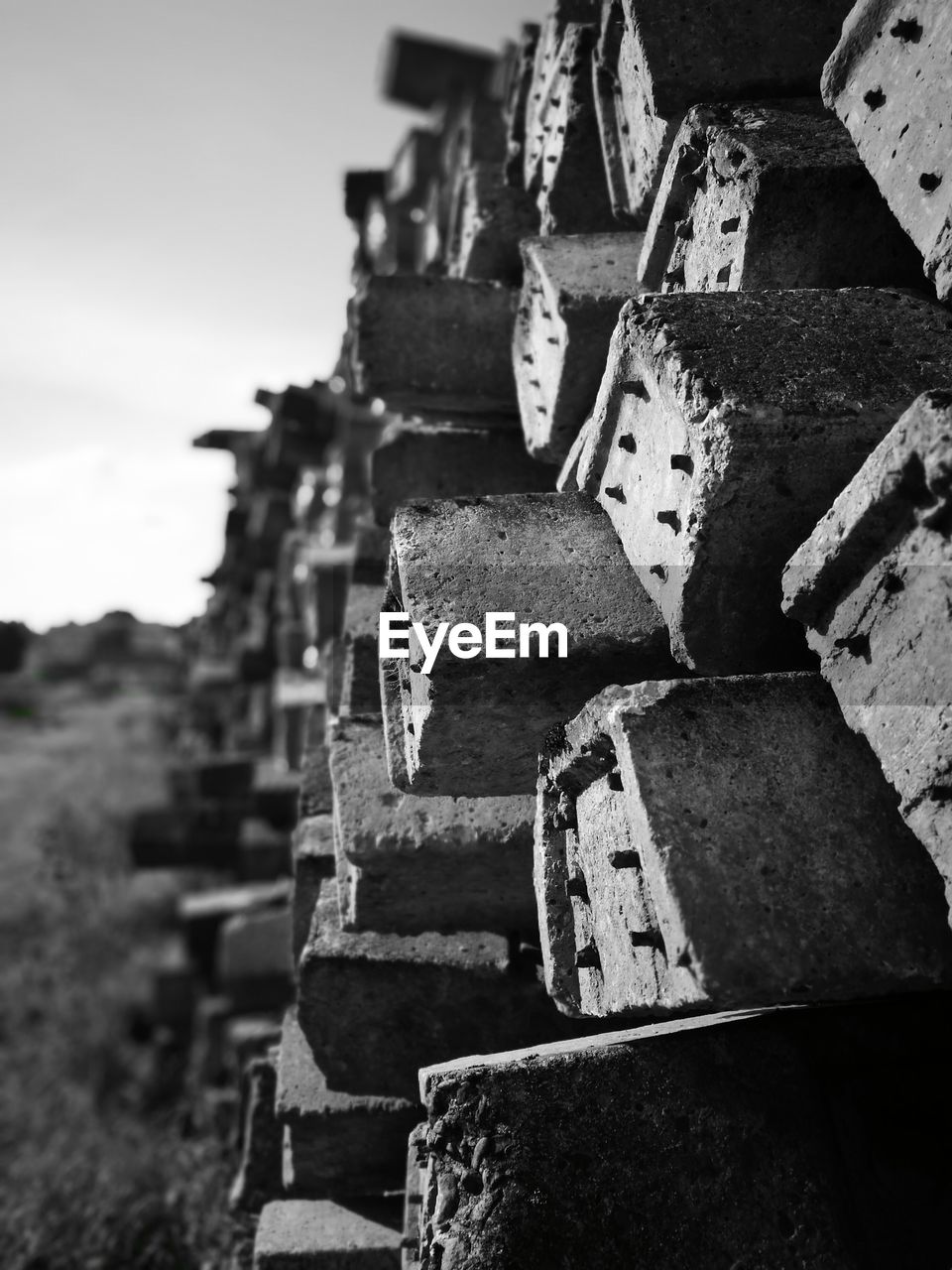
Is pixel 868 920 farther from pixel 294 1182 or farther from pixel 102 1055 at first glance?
pixel 102 1055

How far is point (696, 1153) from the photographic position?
112cm

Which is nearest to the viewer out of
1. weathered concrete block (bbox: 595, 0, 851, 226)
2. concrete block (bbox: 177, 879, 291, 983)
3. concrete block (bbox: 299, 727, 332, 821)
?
weathered concrete block (bbox: 595, 0, 851, 226)

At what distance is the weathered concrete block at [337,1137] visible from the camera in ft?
6.21

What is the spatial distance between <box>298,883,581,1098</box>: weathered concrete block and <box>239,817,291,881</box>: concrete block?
12.3 ft

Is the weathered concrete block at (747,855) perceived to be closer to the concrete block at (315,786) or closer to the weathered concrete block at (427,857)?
the weathered concrete block at (427,857)

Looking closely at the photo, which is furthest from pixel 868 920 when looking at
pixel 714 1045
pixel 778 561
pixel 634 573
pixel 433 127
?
pixel 433 127

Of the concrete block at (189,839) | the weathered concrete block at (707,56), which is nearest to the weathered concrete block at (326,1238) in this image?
the weathered concrete block at (707,56)

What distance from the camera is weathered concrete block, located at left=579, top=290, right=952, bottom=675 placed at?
1.12 m

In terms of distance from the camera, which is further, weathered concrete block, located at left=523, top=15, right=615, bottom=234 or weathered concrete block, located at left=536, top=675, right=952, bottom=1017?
weathered concrete block, located at left=523, top=15, right=615, bottom=234

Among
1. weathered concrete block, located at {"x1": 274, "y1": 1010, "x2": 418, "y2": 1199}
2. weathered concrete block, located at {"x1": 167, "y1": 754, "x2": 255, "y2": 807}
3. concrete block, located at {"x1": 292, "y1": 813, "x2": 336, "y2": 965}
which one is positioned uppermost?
weathered concrete block, located at {"x1": 167, "y1": 754, "x2": 255, "y2": 807}

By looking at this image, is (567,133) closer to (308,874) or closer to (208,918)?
(308,874)

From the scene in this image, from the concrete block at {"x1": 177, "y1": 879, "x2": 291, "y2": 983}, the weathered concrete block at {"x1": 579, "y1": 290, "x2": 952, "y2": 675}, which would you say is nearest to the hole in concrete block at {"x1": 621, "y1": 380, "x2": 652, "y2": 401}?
the weathered concrete block at {"x1": 579, "y1": 290, "x2": 952, "y2": 675}

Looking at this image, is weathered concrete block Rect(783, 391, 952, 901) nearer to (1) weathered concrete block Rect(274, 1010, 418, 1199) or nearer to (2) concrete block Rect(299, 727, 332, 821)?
(1) weathered concrete block Rect(274, 1010, 418, 1199)

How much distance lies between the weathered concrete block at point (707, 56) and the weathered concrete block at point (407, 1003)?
4.66ft
